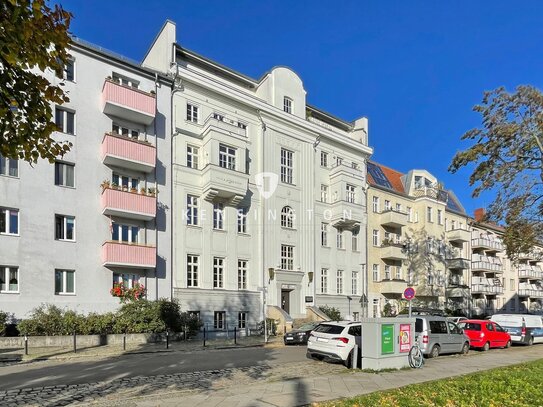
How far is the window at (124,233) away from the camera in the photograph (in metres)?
25.7

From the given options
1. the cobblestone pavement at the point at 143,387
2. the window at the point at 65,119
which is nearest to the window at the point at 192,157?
the window at the point at 65,119

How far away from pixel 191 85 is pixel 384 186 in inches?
879

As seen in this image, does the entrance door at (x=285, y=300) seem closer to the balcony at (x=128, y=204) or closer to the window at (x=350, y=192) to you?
Result: the window at (x=350, y=192)

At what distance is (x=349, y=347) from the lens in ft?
49.5

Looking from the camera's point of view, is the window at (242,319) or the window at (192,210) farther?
the window at (242,319)

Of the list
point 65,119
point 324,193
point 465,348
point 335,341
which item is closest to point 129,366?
point 335,341

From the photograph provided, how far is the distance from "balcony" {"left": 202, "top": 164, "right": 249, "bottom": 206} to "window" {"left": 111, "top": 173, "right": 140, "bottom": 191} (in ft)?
14.1

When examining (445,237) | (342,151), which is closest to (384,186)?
(342,151)

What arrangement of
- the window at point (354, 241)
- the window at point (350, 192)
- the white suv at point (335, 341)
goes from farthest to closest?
the window at point (354, 241)
the window at point (350, 192)
the white suv at point (335, 341)

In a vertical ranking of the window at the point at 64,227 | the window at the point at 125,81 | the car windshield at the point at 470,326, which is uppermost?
the window at the point at 125,81

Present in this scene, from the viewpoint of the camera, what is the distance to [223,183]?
96.3 ft

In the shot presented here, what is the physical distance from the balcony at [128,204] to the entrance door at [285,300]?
11983mm

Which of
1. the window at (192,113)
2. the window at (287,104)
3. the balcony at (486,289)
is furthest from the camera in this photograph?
the balcony at (486,289)

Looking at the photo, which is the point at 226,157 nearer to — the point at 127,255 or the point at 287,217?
the point at 287,217
